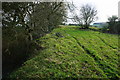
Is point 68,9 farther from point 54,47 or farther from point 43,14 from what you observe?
point 54,47

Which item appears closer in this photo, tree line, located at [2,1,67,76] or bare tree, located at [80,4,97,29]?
tree line, located at [2,1,67,76]

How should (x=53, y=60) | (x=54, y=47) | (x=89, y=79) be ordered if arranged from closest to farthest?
(x=89, y=79)
(x=53, y=60)
(x=54, y=47)

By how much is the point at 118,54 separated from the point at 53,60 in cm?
593

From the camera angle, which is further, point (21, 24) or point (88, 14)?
point (88, 14)

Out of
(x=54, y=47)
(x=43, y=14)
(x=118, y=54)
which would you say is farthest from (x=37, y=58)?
(x=118, y=54)

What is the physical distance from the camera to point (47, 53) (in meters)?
7.78

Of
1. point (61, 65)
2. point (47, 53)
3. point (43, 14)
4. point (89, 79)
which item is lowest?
point (89, 79)

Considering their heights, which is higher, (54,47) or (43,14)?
(43,14)

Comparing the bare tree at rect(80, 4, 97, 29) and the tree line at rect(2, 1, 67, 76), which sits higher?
the bare tree at rect(80, 4, 97, 29)

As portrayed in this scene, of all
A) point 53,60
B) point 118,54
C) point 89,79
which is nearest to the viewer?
point 89,79

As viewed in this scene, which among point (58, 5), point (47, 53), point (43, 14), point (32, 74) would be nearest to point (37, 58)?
point (47, 53)

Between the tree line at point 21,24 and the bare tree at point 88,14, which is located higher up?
the bare tree at point 88,14

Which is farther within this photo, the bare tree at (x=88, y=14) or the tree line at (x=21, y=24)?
the bare tree at (x=88, y=14)

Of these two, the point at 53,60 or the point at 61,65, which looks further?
the point at 53,60
